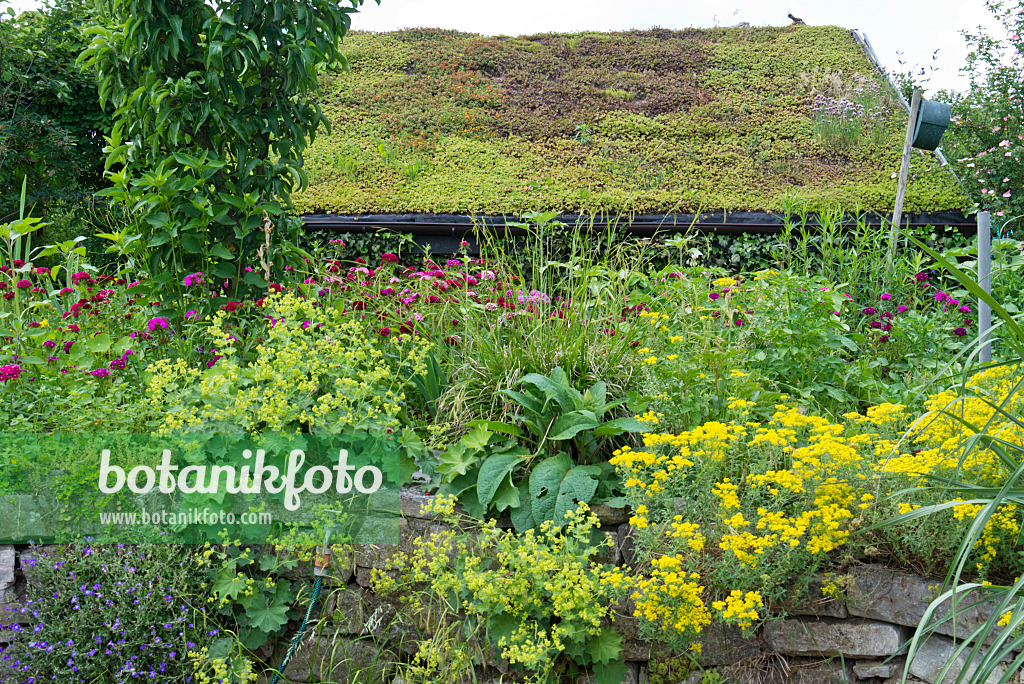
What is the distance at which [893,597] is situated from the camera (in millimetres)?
2145

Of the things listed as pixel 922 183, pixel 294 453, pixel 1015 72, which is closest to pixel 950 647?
pixel 294 453

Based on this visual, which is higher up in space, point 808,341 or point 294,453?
point 808,341

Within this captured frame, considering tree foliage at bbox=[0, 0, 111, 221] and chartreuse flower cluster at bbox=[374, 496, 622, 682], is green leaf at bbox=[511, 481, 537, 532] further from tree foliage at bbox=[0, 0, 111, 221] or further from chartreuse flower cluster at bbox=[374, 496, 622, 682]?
tree foliage at bbox=[0, 0, 111, 221]

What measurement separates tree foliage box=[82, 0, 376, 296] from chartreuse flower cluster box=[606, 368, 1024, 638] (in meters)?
2.35

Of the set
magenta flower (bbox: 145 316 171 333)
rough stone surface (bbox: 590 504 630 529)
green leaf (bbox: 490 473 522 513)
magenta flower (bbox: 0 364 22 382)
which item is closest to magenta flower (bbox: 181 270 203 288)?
magenta flower (bbox: 145 316 171 333)

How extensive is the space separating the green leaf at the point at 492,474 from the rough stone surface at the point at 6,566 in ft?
5.73

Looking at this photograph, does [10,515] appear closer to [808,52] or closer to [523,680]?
[523,680]

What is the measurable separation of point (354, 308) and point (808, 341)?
2142mm

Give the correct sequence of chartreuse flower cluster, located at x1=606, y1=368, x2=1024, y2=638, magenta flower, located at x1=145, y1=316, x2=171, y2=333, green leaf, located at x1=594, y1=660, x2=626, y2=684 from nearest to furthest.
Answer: chartreuse flower cluster, located at x1=606, y1=368, x2=1024, y2=638, green leaf, located at x1=594, y1=660, x2=626, y2=684, magenta flower, located at x1=145, y1=316, x2=171, y2=333

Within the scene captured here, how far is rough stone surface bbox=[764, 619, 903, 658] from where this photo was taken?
2168 mm

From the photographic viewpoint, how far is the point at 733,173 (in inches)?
304

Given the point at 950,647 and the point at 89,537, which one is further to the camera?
the point at 89,537

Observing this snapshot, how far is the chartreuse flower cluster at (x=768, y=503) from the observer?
1996mm

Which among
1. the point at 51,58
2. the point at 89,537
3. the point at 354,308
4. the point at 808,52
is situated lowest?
the point at 89,537
